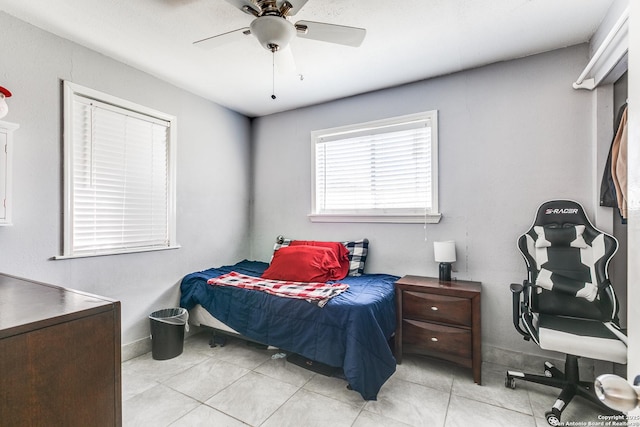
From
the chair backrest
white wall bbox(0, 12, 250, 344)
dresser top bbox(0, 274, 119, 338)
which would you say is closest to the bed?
white wall bbox(0, 12, 250, 344)

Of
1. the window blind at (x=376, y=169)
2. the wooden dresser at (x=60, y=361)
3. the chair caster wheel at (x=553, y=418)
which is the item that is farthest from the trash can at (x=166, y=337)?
the chair caster wheel at (x=553, y=418)

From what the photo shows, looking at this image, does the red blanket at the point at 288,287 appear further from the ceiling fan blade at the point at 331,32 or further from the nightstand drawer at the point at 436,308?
the ceiling fan blade at the point at 331,32

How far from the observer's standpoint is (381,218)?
3.05m

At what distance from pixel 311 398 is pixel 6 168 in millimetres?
2457

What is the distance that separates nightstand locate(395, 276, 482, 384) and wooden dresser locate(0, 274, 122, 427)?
2013mm

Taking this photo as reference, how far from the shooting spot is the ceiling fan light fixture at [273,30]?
151cm

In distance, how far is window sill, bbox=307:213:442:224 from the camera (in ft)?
9.18

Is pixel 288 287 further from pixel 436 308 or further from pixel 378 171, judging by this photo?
pixel 378 171

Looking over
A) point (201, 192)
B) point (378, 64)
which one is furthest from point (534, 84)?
point (201, 192)

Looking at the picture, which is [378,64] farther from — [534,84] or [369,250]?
[369,250]

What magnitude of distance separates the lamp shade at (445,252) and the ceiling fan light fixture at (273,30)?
1.94 meters

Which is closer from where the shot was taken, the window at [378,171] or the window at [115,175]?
the window at [115,175]

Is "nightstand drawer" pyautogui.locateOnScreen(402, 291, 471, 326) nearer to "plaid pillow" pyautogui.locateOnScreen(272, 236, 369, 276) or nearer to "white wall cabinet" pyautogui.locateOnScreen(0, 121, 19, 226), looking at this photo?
"plaid pillow" pyautogui.locateOnScreen(272, 236, 369, 276)

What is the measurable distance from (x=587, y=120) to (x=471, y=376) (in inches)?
83.5
